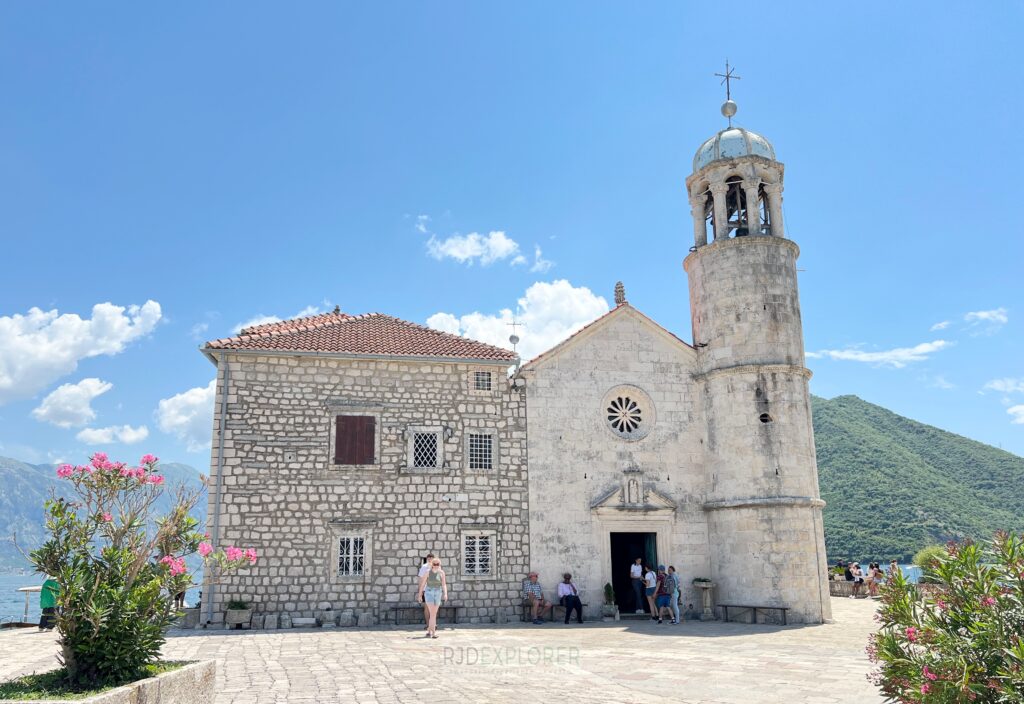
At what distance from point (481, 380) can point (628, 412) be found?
4.30m

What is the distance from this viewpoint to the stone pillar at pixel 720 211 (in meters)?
21.5

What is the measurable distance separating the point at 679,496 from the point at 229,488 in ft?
38.8

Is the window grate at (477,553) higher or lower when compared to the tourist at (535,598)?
higher

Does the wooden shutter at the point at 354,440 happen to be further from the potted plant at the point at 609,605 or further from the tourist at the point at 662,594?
the tourist at the point at 662,594

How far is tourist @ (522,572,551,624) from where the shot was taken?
18.8 metres

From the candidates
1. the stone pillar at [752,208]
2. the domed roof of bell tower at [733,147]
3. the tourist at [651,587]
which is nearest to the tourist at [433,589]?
the tourist at [651,587]

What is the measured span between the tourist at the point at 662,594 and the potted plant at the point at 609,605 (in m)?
1.10

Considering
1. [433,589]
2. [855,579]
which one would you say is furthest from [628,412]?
[855,579]

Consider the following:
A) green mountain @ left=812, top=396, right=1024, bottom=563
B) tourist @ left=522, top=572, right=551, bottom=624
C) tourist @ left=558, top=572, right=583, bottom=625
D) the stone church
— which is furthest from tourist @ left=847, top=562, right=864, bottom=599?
green mountain @ left=812, top=396, right=1024, bottom=563

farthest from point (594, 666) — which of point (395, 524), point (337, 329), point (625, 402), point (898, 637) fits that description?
point (337, 329)

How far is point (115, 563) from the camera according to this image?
7613 millimetres

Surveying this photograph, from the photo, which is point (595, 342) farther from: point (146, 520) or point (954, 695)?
point (954, 695)

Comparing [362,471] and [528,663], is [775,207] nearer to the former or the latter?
[362,471]

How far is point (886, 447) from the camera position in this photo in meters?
71.9
